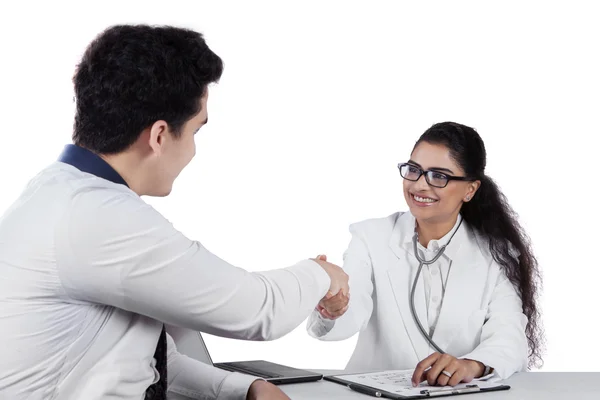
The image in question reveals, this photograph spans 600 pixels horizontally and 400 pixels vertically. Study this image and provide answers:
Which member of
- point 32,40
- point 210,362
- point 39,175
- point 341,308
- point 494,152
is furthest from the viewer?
point 494,152

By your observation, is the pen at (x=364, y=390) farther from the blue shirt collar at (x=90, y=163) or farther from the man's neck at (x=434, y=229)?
the man's neck at (x=434, y=229)

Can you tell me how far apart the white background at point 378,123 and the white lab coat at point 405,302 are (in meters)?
2.14

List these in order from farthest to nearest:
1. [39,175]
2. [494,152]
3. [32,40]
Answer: [494,152], [32,40], [39,175]

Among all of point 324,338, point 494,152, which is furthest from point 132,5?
point 324,338

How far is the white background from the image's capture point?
5.29 m

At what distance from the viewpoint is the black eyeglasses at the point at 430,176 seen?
122 inches

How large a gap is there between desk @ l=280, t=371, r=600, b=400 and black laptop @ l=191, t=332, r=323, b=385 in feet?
0.09

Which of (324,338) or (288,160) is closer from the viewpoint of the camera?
(324,338)

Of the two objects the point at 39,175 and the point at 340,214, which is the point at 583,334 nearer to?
the point at 340,214

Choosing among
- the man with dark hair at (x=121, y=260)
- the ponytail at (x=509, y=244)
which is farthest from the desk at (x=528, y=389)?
the ponytail at (x=509, y=244)

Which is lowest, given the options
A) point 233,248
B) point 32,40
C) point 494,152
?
point 233,248

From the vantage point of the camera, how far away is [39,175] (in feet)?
5.17

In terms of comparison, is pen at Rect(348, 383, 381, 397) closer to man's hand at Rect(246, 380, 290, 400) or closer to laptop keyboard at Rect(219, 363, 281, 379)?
laptop keyboard at Rect(219, 363, 281, 379)

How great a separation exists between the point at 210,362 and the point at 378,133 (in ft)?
11.2
